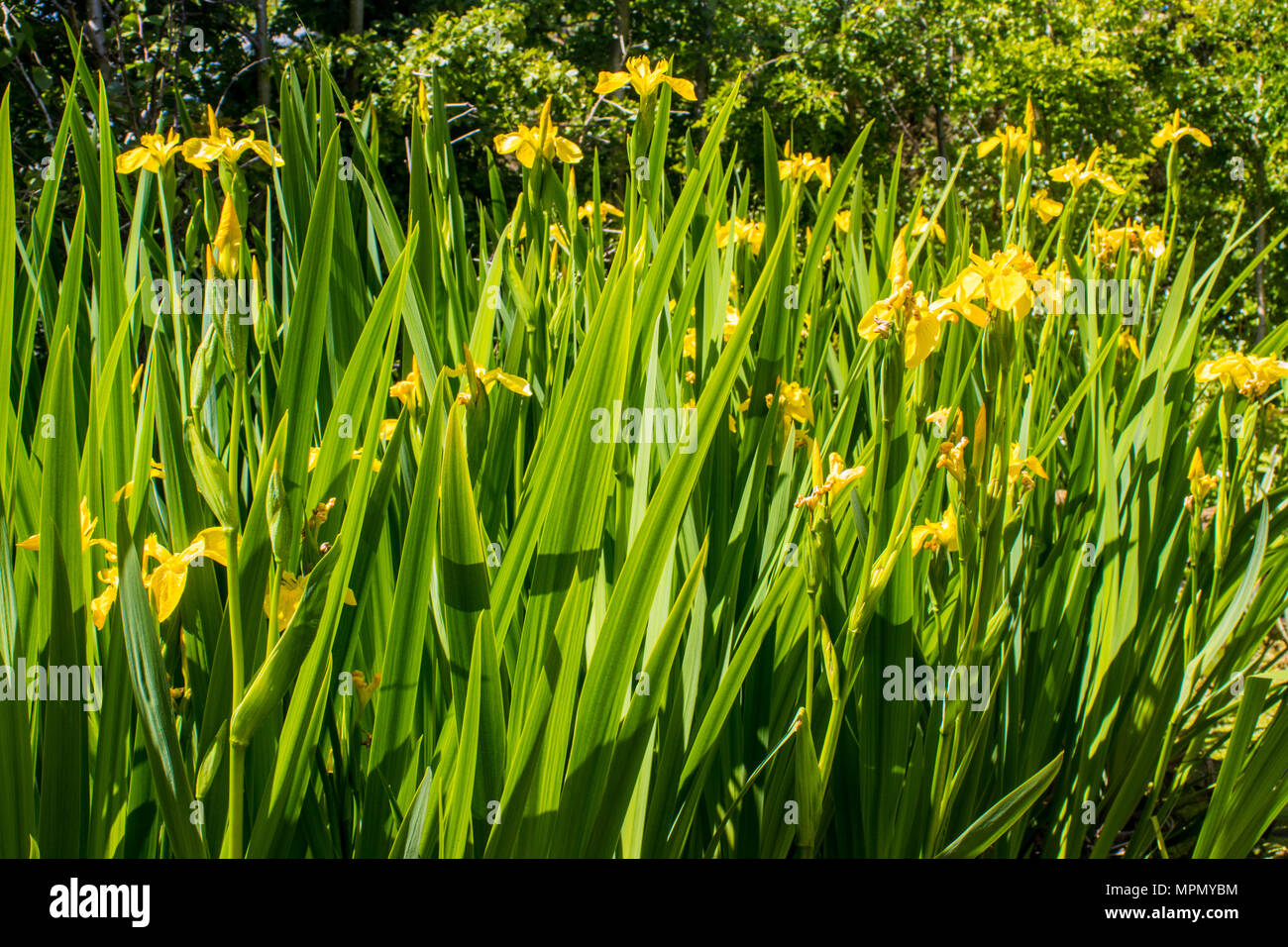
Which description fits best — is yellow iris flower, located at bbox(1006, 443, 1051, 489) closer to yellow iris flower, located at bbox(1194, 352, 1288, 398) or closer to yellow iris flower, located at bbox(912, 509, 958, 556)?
yellow iris flower, located at bbox(912, 509, 958, 556)

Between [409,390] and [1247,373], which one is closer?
[409,390]

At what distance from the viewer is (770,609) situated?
28.0 inches

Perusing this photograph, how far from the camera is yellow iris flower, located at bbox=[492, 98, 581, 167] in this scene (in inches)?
43.3

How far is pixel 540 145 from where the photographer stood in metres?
1.11

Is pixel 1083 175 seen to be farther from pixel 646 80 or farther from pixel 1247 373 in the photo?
pixel 646 80

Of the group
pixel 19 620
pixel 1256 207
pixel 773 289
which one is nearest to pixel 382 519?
pixel 19 620

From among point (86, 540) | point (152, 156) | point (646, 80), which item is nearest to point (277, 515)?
point (86, 540)

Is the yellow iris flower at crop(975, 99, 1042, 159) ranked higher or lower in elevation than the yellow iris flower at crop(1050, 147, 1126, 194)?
higher

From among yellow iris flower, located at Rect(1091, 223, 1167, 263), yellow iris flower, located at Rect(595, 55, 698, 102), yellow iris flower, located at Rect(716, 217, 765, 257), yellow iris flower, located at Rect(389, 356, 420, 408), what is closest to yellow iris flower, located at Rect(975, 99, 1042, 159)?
yellow iris flower, located at Rect(1091, 223, 1167, 263)

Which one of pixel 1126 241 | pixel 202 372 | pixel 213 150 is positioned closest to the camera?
pixel 202 372

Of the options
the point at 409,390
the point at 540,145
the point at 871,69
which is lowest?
the point at 409,390

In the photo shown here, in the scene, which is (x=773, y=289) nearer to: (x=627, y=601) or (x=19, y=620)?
(x=627, y=601)

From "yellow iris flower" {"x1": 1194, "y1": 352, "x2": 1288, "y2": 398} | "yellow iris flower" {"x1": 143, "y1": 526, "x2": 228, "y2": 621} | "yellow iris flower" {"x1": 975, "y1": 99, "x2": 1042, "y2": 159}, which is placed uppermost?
"yellow iris flower" {"x1": 975, "y1": 99, "x2": 1042, "y2": 159}

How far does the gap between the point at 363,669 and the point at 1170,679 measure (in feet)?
2.68
